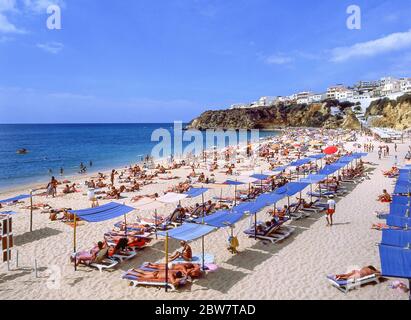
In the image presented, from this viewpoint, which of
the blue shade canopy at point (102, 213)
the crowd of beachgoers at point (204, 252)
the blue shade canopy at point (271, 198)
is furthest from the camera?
the blue shade canopy at point (271, 198)

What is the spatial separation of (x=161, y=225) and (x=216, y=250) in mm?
2660

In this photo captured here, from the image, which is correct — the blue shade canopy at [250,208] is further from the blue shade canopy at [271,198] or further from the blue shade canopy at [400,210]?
the blue shade canopy at [400,210]

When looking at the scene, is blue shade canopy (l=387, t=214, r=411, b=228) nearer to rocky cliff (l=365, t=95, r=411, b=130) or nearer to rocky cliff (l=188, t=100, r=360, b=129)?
rocky cliff (l=365, t=95, r=411, b=130)

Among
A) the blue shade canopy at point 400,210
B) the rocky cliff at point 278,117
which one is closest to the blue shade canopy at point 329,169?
the blue shade canopy at point 400,210

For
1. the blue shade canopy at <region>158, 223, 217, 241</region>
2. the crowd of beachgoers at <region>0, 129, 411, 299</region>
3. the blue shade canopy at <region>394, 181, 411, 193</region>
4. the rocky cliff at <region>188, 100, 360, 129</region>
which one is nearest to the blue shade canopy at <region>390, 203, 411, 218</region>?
the crowd of beachgoers at <region>0, 129, 411, 299</region>

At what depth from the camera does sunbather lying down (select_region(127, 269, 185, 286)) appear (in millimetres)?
7151

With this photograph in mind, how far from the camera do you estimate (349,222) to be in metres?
11.5

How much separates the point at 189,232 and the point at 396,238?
4431 millimetres

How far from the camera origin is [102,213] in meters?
9.16

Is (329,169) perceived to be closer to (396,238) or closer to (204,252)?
(204,252)

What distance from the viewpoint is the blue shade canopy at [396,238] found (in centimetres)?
650

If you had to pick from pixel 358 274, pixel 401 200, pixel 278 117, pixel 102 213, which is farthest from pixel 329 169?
pixel 278 117

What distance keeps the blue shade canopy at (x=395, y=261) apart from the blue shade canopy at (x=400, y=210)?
3222mm
